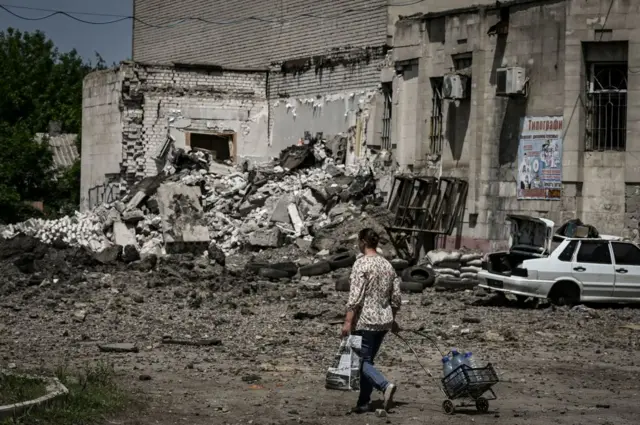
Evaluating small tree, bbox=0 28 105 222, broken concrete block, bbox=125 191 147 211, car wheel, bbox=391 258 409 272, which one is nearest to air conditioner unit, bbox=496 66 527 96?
car wheel, bbox=391 258 409 272

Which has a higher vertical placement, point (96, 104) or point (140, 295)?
point (96, 104)

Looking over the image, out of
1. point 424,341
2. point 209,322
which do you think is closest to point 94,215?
point 209,322

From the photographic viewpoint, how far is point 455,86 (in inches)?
1098

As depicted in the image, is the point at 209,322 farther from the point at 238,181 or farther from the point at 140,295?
the point at 238,181

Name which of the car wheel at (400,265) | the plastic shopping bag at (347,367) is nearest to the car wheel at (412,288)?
the car wheel at (400,265)

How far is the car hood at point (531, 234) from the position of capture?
70.6 feet

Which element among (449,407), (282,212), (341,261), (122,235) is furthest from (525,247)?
(122,235)

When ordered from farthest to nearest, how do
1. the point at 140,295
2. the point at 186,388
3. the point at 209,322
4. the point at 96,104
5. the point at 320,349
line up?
the point at 96,104, the point at 140,295, the point at 209,322, the point at 320,349, the point at 186,388

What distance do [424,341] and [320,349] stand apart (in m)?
1.74

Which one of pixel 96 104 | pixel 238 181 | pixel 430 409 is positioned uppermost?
pixel 96 104

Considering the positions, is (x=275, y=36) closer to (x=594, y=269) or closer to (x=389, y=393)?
(x=594, y=269)

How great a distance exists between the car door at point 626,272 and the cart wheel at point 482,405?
1054cm

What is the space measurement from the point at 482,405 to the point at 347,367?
52.0 inches

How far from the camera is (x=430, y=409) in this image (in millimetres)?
11953
